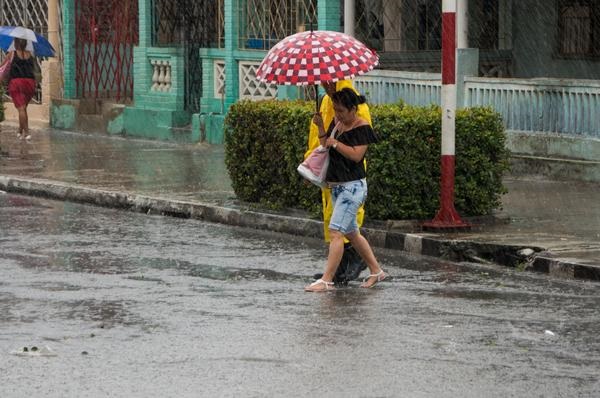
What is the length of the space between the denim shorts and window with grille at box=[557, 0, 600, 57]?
12078mm

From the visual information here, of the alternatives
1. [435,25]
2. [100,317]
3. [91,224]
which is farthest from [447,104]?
[435,25]

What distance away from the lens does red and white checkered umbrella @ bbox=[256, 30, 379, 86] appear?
1090 cm

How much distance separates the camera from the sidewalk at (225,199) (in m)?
12.6

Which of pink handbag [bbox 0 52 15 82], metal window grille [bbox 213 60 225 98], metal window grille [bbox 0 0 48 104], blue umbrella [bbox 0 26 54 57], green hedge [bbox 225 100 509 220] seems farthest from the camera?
metal window grille [bbox 0 0 48 104]

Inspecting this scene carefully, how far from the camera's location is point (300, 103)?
611 inches

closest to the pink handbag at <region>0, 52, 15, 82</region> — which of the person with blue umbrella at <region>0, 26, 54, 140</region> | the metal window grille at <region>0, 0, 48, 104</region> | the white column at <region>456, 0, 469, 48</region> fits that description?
the person with blue umbrella at <region>0, 26, 54, 140</region>

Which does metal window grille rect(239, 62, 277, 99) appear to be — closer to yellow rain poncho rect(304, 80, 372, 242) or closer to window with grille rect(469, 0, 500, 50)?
window with grille rect(469, 0, 500, 50)

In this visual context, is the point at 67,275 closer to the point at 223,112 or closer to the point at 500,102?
the point at 500,102

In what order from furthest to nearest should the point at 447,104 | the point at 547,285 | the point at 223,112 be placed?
the point at 223,112 < the point at 447,104 < the point at 547,285

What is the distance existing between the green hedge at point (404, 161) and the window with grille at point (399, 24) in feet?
23.4

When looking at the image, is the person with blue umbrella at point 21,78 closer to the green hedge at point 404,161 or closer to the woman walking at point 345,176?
the green hedge at point 404,161

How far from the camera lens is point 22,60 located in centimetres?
2403

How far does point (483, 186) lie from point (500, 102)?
4442mm

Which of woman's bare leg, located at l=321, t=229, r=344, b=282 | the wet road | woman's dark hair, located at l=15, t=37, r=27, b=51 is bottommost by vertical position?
the wet road
